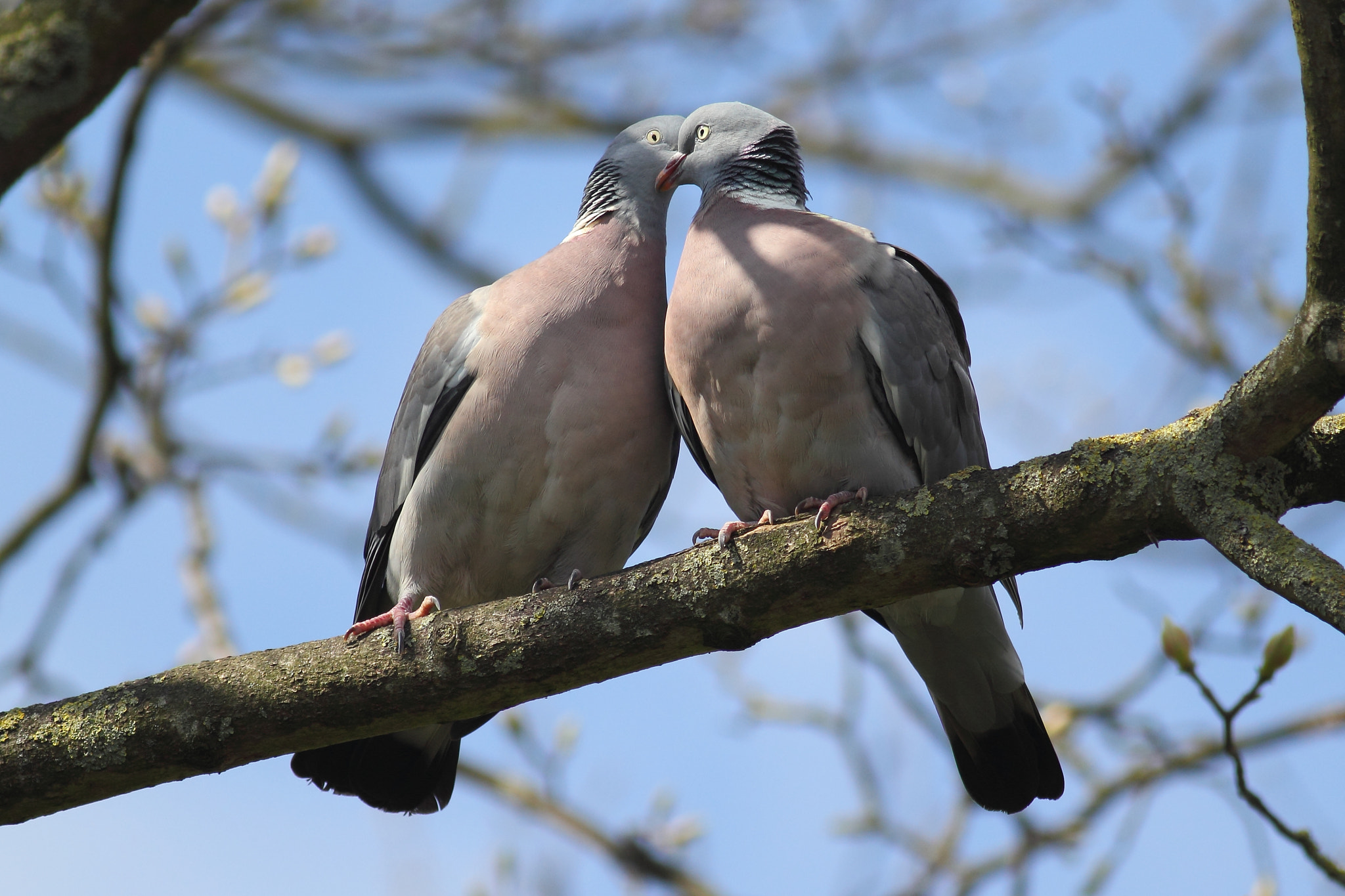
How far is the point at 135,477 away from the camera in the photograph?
489 centimetres

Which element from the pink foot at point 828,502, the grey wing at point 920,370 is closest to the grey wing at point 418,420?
the pink foot at point 828,502

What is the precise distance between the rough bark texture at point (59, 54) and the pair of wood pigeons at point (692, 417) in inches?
53.3

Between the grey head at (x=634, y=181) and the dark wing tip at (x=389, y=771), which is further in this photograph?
the grey head at (x=634, y=181)

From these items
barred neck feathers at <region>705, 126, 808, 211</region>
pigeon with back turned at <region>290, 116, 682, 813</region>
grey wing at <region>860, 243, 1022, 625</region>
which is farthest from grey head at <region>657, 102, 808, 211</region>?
grey wing at <region>860, 243, 1022, 625</region>

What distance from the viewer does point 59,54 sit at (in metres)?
3.28

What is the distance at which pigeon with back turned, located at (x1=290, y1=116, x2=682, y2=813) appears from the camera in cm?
395

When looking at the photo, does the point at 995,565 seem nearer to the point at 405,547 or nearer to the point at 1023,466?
the point at 1023,466

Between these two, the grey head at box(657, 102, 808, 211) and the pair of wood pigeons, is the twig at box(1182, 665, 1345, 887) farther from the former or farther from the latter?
the grey head at box(657, 102, 808, 211)

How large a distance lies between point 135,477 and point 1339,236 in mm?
4340

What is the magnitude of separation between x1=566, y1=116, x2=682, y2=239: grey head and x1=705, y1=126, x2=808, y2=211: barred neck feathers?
0.30 m

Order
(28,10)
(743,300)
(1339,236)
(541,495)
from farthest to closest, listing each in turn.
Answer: (541,495), (743,300), (28,10), (1339,236)

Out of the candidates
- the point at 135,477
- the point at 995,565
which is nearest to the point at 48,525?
the point at 135,477

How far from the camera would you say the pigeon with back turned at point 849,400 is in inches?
141

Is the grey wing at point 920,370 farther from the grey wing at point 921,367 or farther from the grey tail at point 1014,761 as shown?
the grey tail at point 1014,761
